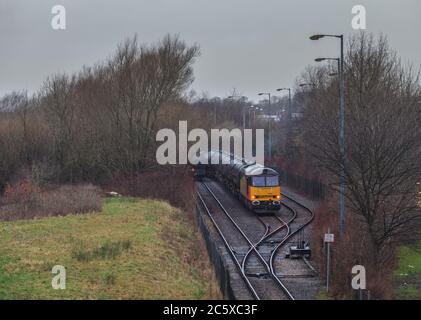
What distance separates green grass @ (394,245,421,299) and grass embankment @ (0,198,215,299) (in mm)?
6208

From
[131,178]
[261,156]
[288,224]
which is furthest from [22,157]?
[261,156]

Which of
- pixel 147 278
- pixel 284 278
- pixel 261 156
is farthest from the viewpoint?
pixel 261 156

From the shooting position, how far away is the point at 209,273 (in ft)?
63.2

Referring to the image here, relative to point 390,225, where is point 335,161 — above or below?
above

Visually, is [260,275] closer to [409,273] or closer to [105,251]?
[105,251]

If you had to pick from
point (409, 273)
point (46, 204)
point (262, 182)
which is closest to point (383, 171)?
point (409, 273)

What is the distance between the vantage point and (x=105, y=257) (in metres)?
19.8

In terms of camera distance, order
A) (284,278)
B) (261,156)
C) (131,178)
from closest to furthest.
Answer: (284,278) < (131,178) < (261,156)

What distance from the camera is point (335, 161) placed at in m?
20.0

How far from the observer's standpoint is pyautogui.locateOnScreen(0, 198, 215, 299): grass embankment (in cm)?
1605

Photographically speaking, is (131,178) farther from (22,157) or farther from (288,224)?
(288,224)

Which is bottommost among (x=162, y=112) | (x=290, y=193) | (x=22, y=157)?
(x=290, y=193)

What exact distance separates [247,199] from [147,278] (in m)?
18.7
